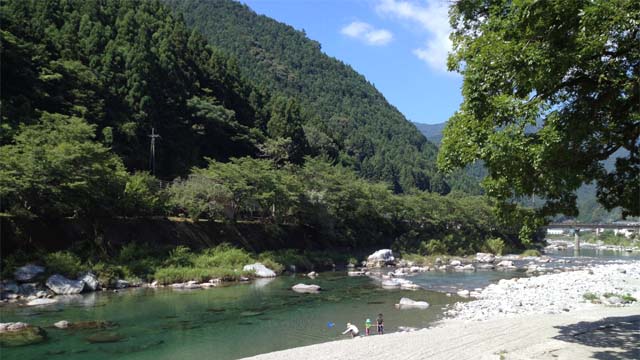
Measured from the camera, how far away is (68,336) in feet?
54.7

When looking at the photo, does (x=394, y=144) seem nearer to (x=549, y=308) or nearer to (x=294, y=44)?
(x=294, y=44)

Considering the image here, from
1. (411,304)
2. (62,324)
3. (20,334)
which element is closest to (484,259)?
(411,304)

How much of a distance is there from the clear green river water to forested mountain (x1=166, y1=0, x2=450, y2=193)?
257ft

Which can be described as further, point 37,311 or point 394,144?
point 394,144

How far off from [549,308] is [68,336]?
1837cm

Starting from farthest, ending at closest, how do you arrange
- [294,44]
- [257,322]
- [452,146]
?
[294,44] < [257,322] < [452,146]

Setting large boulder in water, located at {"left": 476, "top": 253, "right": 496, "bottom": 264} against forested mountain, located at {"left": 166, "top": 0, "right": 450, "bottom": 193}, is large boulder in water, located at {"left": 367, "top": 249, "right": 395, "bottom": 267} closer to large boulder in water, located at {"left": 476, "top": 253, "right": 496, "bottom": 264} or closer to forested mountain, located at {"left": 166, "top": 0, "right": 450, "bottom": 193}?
large boulder in water, located at {"left": 476, "top": 253, "right": 496, "bottom": 264}

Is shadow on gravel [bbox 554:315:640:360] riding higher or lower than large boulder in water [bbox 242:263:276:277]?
higher

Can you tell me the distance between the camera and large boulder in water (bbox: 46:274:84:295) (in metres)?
25.2

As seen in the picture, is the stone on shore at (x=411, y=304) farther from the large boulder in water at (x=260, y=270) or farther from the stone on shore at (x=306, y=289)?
the large boulder in water at (x=260, y=270)

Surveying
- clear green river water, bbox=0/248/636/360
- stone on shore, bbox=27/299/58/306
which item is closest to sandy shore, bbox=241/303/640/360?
clear green river water, bbox=0/248/636/360

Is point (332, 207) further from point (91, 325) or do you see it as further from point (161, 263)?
point (91, 325)

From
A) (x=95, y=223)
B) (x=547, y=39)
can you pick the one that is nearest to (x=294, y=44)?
(x=95, y=223)

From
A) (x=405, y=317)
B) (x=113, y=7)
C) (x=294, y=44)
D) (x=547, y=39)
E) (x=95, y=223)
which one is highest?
(x=294, y=44)
